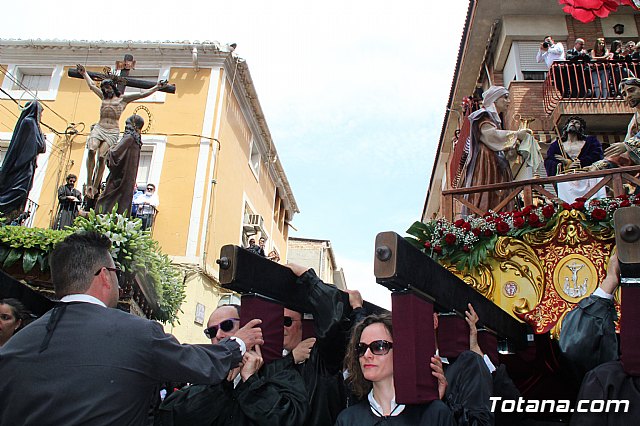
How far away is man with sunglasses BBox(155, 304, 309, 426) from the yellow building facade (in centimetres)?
1165

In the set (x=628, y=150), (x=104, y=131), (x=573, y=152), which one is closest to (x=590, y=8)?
(x=573, y=152)

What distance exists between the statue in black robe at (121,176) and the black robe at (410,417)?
619 cm

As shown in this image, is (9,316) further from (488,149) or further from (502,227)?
(488,149)

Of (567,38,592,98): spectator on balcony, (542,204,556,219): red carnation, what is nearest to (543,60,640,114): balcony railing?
(567,38,592,98): spectator on balcony

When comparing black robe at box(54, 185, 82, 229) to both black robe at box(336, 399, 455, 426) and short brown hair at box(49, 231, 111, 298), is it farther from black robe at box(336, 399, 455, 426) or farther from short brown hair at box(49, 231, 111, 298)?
black robe at box(336, 399, 455, 426)

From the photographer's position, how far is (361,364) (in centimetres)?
280

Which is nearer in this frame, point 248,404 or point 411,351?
point 411,351

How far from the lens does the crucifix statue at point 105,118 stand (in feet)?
31.5

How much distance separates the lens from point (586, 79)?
1212 cm

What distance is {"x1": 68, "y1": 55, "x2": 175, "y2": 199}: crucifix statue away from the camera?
31.5 feet

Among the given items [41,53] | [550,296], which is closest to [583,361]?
[550,296]

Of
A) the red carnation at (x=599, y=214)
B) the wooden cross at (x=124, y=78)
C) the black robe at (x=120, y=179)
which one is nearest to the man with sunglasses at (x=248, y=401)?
the red carnation at (x=599, y=214)

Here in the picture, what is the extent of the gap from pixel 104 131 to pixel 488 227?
734 centimetres

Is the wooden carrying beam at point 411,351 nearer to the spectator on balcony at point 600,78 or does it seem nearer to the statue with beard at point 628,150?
the statue with beard at point 628,150
